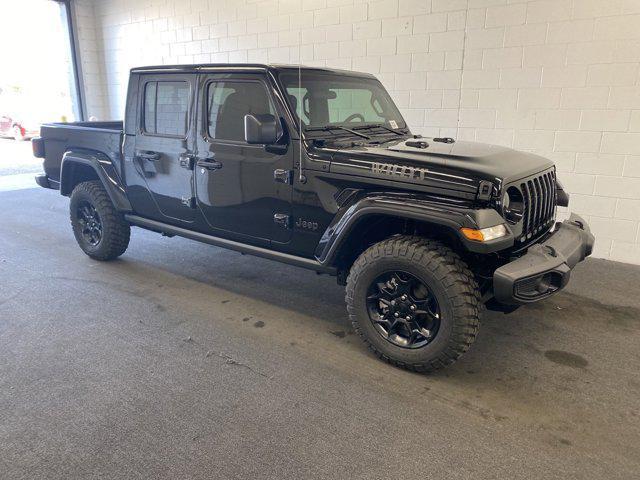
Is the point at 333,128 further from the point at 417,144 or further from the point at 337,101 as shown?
the point at 417,144

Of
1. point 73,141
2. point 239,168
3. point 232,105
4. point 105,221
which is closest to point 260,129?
point 239,168

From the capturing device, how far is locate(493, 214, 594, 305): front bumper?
8.10 feet

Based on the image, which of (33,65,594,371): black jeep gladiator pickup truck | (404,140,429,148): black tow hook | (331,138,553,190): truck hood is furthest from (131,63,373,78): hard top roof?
(404,140,429,148): black tow hook

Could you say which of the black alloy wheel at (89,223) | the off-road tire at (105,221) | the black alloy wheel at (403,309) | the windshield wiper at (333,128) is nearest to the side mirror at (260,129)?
the windshield wiper at (333,128)

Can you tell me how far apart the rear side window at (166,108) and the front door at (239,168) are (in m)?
0.22

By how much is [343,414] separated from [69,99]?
9.88 meters

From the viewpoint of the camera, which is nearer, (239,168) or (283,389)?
(283,389)

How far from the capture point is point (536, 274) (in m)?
2.51

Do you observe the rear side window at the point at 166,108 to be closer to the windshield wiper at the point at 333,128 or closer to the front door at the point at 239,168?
the front door at the point at 239,168

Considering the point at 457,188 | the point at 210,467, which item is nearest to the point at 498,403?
the point at 457,188

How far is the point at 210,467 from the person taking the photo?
2045mm

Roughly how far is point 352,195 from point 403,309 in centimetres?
75

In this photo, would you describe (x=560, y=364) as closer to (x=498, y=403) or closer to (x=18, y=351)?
(x=498, y=403)

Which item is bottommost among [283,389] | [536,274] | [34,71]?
[283,389]
